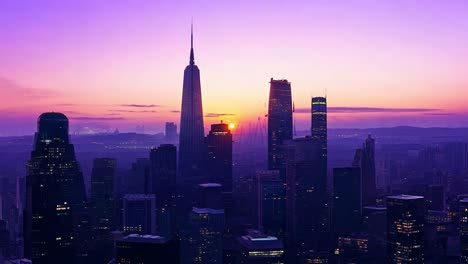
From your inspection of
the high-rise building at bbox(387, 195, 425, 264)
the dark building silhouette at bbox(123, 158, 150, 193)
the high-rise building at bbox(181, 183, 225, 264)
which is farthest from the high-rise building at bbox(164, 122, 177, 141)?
the high-rise building at bbox(387, 195, 425, 264)

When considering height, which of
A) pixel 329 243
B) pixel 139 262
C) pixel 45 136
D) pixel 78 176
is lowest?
pixel 329 243

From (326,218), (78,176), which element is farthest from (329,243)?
(78,176)

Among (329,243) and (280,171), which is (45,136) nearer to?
(329,243)

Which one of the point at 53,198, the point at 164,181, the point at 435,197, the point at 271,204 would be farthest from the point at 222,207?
the point at 435,197

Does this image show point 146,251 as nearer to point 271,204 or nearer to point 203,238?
point 203,238

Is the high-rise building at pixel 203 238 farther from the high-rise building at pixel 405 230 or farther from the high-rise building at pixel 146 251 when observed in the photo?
the high-rise building at pixel 405 230

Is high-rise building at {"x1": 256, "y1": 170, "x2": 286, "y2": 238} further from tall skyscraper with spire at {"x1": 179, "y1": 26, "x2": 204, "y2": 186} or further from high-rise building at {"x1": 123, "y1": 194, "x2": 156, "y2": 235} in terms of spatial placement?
tall skyscraper with spire at {"x1": 179, "y1": 26, "x2": 204, "y2": 186}
